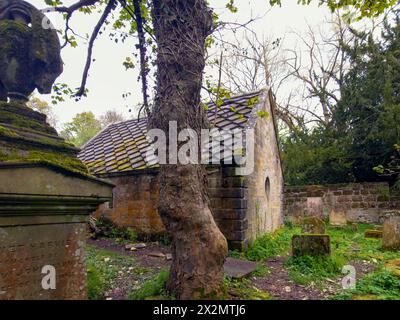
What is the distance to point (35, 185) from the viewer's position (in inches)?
106

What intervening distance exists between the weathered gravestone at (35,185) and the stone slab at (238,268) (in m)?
2.65

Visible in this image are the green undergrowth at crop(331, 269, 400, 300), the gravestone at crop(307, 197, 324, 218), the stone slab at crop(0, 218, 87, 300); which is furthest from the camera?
the gravestone at crop(307, 197, 324, 218)

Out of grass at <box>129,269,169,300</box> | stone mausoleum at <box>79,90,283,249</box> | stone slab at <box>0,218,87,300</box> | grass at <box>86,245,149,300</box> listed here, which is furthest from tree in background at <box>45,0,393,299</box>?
stone mausoleum at <box>79,90,283,249</box>

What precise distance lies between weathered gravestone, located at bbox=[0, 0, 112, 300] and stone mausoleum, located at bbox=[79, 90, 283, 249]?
144 inches

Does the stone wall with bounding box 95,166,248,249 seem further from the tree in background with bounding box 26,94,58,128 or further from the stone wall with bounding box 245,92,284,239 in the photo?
the tree in background with bounding box 26,94,58,128

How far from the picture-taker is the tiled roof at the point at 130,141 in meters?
8.34

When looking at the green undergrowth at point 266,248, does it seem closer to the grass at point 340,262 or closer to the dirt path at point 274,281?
the grass at point 340,262

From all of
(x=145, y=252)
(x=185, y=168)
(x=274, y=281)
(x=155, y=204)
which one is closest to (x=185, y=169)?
(x=185, y=168)

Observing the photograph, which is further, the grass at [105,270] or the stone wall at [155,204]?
the stone wall at [155,204]

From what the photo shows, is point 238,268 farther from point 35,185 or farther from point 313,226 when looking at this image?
point 35,185

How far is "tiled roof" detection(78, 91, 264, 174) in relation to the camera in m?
8.34

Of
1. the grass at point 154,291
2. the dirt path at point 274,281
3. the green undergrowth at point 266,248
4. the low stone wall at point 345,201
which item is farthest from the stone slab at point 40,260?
the low stone wall at point 345,201

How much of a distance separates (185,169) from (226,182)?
11.0ft

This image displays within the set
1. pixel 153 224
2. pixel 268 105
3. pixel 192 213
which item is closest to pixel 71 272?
pixel 192 213
